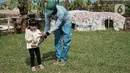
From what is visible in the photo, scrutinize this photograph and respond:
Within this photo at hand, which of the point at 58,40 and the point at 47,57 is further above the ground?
the point at 58,40

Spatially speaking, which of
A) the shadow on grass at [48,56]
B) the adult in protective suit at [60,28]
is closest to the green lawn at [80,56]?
the shadow on grass at [48,56]

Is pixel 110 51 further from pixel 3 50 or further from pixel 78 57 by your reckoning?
pixel 3 50

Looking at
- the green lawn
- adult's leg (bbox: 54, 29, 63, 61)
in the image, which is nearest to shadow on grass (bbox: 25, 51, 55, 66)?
the green lawn

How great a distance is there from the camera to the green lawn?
782 cm

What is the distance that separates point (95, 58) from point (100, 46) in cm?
208

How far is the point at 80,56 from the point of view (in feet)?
30.2

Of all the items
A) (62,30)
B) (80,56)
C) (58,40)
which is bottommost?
(80,56)

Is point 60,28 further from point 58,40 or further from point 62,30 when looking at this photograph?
point 58,40

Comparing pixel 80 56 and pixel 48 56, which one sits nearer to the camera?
pixel 80 56

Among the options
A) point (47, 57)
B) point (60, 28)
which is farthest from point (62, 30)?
point (47, 57)

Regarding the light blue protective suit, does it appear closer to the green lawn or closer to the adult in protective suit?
the adult in protective suit

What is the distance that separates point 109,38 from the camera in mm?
13117

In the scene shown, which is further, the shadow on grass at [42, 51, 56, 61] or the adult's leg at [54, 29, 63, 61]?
the shadow on grass at [42, 51, 56, 61]

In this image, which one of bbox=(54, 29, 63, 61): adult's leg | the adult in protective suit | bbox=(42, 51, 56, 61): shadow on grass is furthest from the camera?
bbox=(42, 51, 56, 61): shadow on grass
